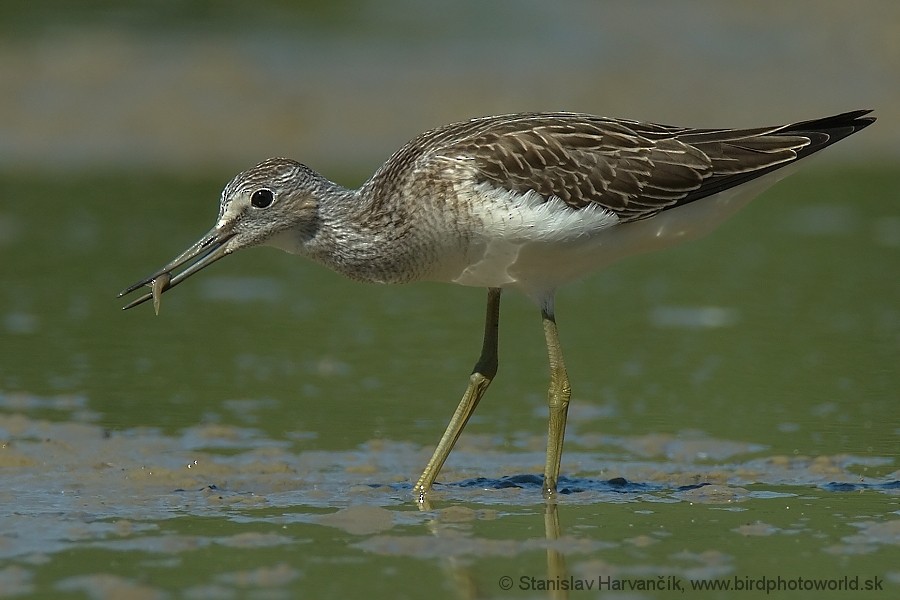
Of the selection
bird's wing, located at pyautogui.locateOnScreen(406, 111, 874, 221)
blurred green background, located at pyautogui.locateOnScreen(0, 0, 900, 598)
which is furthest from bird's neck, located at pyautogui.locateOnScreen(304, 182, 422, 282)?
blurred green background, located at pyautogui.locateOnScreen(0, 0, 900, 598)

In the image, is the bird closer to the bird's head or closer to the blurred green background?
the bird's head

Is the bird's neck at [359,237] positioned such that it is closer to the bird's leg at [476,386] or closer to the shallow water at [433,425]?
the bird's leg at [476,386]

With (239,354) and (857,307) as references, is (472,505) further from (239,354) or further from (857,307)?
(857,307)

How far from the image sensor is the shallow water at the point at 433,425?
7.05 metres

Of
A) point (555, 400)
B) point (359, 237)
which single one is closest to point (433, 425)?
point (555, 400)

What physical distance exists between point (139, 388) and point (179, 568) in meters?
4.31

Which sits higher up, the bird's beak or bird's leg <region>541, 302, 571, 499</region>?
the bird's beak

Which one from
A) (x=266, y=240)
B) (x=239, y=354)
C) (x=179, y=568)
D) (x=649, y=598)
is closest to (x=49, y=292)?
(x=239, y=354)

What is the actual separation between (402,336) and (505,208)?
4292 mm

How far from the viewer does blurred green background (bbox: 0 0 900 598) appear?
7379mm

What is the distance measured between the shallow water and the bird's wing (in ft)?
5.23

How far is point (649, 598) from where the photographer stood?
6.46 metres

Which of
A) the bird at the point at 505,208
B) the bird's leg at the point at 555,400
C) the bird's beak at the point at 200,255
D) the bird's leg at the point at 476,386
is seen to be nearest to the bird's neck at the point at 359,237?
the bird at the point at 505,208

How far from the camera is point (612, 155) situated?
9.23 metres
